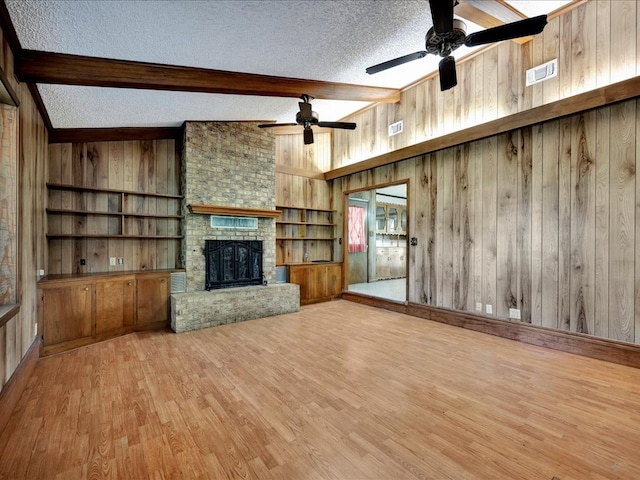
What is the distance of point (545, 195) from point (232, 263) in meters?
4.81

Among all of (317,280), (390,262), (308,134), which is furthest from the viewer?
(390,262)

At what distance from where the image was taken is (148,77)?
9.87 ft

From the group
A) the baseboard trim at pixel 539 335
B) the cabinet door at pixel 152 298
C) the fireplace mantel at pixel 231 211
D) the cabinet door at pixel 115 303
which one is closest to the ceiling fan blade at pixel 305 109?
the fireplace mantel at pixel 231 211

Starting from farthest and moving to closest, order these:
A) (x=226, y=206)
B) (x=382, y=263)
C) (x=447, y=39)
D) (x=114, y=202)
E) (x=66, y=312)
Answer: (x=382, y=263)
(x=226, y=206)
(x=114, y=202)
(x=66, y=312)
(x=447, y=39)

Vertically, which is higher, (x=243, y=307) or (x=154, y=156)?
(x=154, y=156)

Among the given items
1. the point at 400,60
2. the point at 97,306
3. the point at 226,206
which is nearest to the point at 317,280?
the point at 226,206

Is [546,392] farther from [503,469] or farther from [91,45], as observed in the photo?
[91,45]

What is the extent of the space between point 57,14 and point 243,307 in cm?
401

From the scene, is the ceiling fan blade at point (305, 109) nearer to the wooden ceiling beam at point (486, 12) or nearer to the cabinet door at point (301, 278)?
the wooden ceiling beam at point (486, 12)

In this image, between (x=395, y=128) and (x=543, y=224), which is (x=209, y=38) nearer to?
(x=395, y=128)

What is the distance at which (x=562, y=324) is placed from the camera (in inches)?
145

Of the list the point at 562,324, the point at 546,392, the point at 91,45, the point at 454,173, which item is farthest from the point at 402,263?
the point at 91,45

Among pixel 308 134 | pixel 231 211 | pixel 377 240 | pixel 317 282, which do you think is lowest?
pixel 317 282

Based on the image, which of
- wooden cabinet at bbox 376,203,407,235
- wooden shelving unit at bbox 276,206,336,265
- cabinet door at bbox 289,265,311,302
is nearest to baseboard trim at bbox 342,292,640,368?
cabinet door at bbox 289,265,311,302
